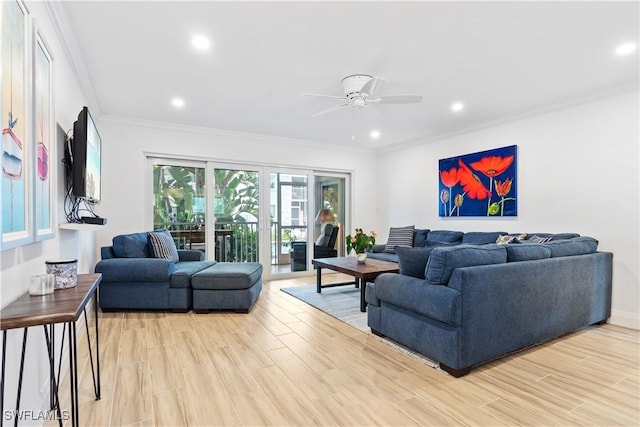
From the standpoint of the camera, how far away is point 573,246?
3168 millimetres

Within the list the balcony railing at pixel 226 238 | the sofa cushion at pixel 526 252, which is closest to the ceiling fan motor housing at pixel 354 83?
the sofa cushion at pixel 526 252

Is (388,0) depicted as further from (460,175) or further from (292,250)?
(292,250)

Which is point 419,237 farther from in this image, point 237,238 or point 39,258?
point 39,258

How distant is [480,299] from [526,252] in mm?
718

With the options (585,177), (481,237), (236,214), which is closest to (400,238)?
(481,237)

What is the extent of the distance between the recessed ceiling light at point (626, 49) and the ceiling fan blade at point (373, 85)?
73.2 inches

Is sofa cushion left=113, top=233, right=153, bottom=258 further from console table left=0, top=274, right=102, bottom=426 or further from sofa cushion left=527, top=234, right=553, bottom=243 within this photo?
sofa cushion left=527, top=234, right=553, bottom=243

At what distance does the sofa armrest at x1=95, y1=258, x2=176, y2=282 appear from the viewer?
362 centimetres

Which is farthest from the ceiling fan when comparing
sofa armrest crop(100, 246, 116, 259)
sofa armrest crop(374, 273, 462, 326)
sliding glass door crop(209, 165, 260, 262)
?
sofa armrest crop(100, 246, 116, 259)

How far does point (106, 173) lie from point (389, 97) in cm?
379

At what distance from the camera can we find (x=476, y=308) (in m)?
2.31

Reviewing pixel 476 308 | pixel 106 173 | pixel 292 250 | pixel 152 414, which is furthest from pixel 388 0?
pixel 292 250

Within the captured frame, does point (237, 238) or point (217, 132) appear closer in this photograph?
point (217, 132)

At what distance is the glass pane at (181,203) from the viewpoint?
4.93 m
